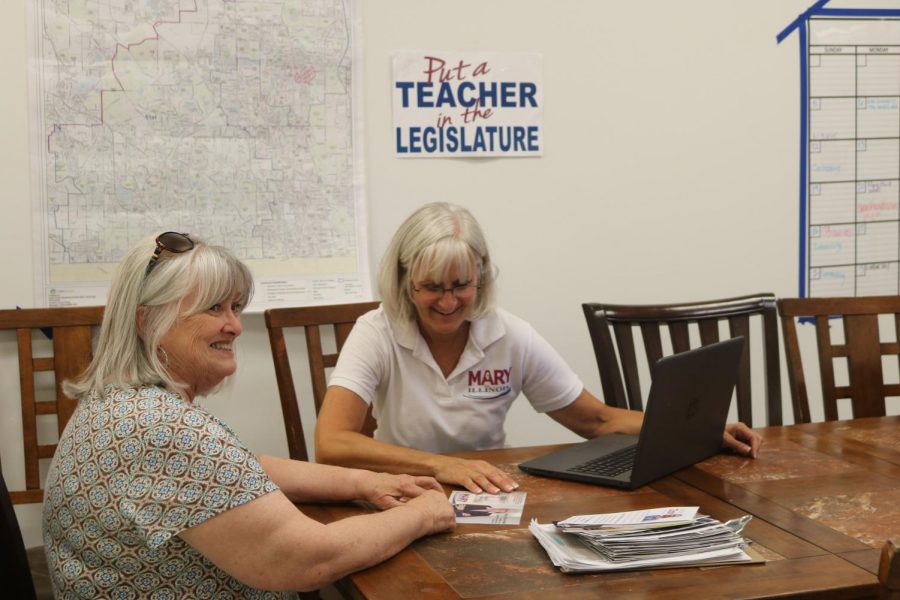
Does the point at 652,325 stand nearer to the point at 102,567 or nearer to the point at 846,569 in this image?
the point at 846,569

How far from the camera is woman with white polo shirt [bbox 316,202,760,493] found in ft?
7.33

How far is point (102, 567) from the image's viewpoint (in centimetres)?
145

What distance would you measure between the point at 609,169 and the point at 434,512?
72.9 inches

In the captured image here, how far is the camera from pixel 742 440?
2.11 meters

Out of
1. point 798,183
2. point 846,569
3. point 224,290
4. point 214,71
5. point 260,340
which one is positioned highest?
point 214,71

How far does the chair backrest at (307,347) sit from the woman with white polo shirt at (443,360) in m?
0.17

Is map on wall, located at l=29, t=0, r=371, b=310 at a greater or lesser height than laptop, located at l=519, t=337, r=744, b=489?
greater

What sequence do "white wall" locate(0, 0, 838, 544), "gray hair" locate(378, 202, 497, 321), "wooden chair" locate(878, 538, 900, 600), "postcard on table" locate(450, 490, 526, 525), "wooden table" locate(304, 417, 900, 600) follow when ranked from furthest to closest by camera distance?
1. "white wall" locate(0, 0, 838, 544)
2. "gray hair" locate(378, 202, 497, 321)
3. "postcard on table" locate(450, 490, 526, 525)
4. "wooden table" locate(304, 417, 900, 600)
5. "wooden chair" locate(878, 538, 900, 600)

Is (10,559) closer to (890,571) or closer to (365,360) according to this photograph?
(365,360)

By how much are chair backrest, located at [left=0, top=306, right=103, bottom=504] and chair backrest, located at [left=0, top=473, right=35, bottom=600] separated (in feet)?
3.18

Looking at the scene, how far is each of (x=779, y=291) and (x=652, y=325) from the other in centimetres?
110

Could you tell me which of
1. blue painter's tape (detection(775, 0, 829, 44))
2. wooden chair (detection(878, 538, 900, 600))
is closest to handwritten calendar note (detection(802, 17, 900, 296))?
blue painter's tape (detection(775, 0, 829, 44))

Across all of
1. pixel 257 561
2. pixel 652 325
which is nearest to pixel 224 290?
pixel 257 561

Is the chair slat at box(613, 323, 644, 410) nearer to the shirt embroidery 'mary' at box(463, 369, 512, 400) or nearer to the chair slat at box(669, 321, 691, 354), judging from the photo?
the chair slat at box(669, 321, 691, 354)
